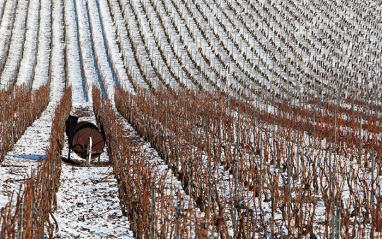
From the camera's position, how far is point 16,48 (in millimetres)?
28172

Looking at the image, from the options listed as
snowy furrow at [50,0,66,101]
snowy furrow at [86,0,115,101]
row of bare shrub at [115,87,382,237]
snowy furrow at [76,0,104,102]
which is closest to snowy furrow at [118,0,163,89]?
snowy furrow at [86,0,115,101]

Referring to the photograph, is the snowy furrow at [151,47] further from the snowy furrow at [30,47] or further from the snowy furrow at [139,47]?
the snowy furrow at [30,47]

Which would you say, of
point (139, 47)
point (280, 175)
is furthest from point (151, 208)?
point (139, 47)

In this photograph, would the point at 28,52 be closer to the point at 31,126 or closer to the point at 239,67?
the point at 239,67

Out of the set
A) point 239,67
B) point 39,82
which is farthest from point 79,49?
point 239,67

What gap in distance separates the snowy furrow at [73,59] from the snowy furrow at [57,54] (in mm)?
323

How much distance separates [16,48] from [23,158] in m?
22.2

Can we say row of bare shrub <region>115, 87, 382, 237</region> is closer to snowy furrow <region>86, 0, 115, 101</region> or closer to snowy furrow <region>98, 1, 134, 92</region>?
snowy furrow <region>86, 0, 115, 101</region>

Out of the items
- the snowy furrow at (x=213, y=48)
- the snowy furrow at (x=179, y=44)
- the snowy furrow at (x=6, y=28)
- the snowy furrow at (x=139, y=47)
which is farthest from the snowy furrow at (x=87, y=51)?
the snowy furrow at (x=213, y=48)

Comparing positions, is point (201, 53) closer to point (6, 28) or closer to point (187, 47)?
point (187, 47)

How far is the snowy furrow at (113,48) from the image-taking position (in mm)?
24234

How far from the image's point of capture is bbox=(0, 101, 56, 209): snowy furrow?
5.82 m

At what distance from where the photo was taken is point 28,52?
28.0m

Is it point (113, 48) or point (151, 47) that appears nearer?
point (151, 47)
